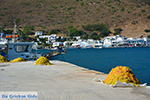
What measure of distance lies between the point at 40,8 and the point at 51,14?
1050 cm

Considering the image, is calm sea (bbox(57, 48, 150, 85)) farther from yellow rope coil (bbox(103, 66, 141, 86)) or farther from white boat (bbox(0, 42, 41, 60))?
yellow rope coil (bbox(103, 66, 141, 86))

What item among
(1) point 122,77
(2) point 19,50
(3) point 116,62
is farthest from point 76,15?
(1) point 122,77

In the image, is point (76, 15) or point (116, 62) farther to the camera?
point (76, 15)

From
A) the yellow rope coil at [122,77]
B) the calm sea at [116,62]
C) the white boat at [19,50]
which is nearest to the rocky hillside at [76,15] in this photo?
the calm sea at [116,62]

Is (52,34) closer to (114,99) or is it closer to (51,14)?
(51,14)

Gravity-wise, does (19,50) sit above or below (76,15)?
below

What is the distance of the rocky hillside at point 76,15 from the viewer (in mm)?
173125

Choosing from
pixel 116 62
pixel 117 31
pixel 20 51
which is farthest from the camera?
pixel 117 31

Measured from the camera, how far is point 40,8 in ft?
632

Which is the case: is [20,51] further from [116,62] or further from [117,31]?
[117,31]

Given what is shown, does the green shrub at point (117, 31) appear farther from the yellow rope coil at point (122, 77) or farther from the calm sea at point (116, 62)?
the yellow rope coil at point (122, 77)

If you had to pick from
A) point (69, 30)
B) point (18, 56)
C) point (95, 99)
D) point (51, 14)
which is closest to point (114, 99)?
point (95, 99)

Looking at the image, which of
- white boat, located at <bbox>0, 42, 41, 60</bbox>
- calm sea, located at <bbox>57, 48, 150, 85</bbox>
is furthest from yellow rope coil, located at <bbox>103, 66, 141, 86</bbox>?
white boat, located at <bbox>0, 42, 41, 60</bbox>

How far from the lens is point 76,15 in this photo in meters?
188
